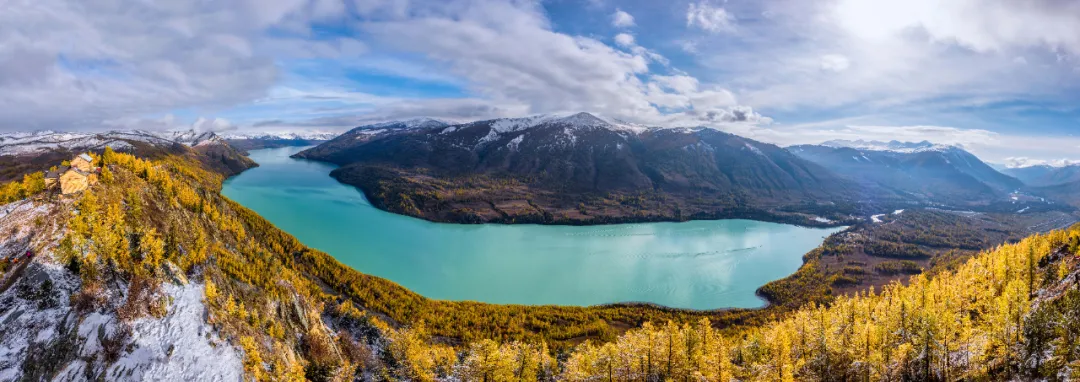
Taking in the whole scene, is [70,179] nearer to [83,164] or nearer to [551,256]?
[83,164]

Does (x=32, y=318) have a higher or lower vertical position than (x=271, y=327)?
higher

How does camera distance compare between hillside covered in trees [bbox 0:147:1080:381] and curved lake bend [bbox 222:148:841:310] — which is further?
curved lake bend [bbox 222:148:841:310]

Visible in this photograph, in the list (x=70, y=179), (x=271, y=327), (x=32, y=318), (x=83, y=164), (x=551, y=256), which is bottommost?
→ (x=551, y=256)

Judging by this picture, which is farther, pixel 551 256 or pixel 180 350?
pixel 551 256

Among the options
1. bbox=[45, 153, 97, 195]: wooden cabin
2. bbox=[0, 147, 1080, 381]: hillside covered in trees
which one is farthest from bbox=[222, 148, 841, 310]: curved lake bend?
bbox=[45, 153, 97, 195]: wooden cabin

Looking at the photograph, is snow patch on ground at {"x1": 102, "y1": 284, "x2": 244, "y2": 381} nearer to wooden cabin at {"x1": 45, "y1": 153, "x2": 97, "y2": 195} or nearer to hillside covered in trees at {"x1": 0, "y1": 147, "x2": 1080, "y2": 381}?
hillside covered in trees at {"x1": 0, "y1": 147, "x2": 1080, "y2": 381}

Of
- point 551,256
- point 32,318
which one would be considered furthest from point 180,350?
point 551,256

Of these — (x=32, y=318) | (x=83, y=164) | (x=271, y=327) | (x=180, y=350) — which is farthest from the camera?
(x=83, y=164)

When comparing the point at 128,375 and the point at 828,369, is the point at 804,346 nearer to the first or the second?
the point at 828,369

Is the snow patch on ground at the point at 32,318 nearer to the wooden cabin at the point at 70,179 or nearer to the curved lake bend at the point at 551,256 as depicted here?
the wooden cabin at the point at 70,179

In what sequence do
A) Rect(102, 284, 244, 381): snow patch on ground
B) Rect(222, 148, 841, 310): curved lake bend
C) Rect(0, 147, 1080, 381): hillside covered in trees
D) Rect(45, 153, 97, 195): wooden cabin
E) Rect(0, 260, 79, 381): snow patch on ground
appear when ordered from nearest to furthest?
Rect(0, 260, 79, 381): snow patch on ground
Rect(0, 147, 1080, 381): hillside covered in trees
Rect(102, 284, 244, 381): snow patch on ground
Rect(45, 153, 97, 195): wooden cabin
Rect(222, 148, 841, 310): curved lake bend
